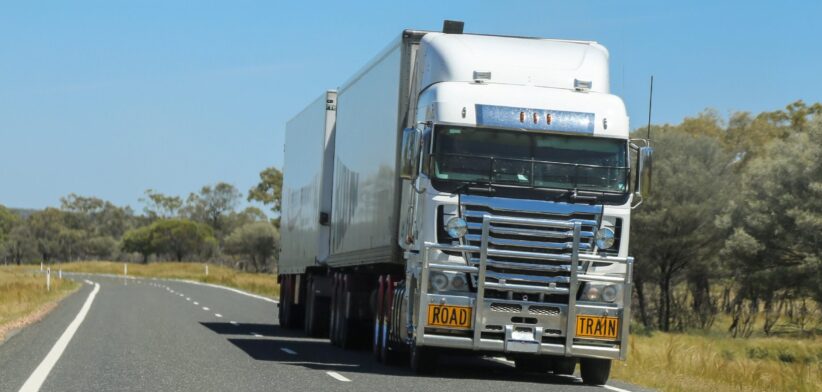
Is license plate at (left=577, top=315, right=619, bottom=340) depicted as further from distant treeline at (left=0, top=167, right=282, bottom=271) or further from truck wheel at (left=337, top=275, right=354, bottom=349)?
distant treeline at (left=0, top=167, right=282, bottom=271)

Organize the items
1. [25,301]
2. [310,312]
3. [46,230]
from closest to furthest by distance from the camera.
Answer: [310,312] → [25,301] → [46,230]

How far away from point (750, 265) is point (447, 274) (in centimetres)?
2971

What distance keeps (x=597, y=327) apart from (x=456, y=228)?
6.55 feet

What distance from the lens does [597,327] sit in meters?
15.8

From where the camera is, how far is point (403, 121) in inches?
709

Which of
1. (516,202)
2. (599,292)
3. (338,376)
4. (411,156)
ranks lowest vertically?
(338,376)

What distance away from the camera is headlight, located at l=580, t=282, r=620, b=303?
628 inches

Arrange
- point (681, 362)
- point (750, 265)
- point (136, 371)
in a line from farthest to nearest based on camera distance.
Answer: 1. point (750, 265)
2. point (681, 362)
3. point (136, 371)

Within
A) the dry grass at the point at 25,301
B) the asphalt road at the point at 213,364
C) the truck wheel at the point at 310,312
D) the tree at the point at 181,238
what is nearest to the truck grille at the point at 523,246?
the asphalt road at the point at 213,364

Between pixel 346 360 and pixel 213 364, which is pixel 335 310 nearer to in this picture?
pixel 346 360

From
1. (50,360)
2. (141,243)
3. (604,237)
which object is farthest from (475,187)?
(141,243)

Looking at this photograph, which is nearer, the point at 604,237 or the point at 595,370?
the point at 604,237

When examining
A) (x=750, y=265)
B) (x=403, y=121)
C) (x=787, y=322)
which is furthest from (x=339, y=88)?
(x=787, y=322)

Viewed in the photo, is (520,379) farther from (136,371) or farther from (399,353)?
(136,371)
